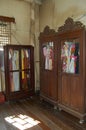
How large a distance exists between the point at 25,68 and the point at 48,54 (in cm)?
84

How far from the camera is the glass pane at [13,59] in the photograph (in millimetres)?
3682

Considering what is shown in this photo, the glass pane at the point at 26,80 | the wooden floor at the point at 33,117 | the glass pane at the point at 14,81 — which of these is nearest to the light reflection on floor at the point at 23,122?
the wooden floor at the point at 33,117

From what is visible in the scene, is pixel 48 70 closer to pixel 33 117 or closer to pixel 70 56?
pixel 70 56

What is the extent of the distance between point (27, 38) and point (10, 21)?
75 centimetres

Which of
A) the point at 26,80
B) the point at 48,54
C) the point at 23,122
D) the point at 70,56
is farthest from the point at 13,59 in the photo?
the point at 23,122

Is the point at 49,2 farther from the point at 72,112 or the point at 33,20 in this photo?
the point at 72,112

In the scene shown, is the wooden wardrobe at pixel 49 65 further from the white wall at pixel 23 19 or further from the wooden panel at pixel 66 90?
the white wall at pixel 23 19

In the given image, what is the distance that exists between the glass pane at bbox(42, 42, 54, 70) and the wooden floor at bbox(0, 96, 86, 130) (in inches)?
41.5

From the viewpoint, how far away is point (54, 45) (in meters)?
3.27

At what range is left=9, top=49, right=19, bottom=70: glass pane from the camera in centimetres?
368

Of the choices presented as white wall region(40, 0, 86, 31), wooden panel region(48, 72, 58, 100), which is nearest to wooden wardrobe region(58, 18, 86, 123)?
wooden panel region(48, 72, 58, 100)

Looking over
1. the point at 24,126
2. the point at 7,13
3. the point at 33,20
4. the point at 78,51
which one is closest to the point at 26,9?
the point at 33,20

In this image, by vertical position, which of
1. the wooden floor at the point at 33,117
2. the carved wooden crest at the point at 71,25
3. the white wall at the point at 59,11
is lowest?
the wooden floor at the point at 33,117

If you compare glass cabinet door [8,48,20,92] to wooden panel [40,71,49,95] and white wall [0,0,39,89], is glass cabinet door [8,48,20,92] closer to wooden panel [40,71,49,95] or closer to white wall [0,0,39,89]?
white wall [0,0,39,89]
